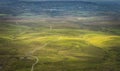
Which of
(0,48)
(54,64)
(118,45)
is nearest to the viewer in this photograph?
(54,64)

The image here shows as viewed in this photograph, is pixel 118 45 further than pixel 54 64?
Yes

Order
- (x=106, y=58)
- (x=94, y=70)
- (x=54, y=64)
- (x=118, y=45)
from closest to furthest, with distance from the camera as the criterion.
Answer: (x=94, y=70)
(x=54, y=64)
(x=106, y=58)
(x=118, y=45)

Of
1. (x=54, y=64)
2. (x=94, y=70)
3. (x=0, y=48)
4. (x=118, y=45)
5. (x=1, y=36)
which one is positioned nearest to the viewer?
(x=94, y=70)

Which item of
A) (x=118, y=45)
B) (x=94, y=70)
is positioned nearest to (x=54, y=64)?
(x=94, y=70)

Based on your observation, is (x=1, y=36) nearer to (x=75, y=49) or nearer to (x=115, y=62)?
(x=75, y=49)

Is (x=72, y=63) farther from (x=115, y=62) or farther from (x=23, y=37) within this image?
(x=23, y=37)

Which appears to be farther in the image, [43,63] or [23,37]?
[23,37]

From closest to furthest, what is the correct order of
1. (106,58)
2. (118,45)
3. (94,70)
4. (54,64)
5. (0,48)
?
(94,70) → (54,64) → (106,58) → (0,48) → (118,45)

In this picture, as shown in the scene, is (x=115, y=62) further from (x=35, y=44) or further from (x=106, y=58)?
(x=35, y=44)

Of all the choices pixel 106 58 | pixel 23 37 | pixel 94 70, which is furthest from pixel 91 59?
pixel 23 37
